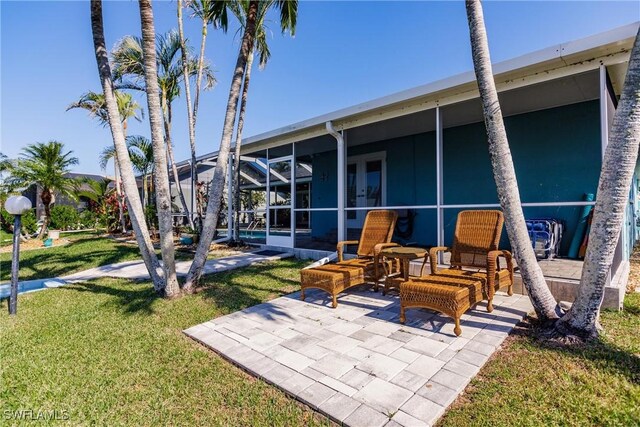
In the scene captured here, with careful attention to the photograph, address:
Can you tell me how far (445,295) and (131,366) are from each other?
306cm

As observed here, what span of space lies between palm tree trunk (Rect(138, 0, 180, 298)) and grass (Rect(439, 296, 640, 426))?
416cm

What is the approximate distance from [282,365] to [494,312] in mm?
2553

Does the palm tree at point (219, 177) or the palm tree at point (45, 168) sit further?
the palm tree at point (45, 168)

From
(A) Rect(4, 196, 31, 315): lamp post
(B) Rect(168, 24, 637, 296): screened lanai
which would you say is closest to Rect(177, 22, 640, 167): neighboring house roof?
(B) Rect(168, 24, 637, 296): screened lanai

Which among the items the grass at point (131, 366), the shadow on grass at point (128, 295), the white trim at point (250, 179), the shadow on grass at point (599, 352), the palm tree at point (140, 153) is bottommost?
the grass at point (131, 366)

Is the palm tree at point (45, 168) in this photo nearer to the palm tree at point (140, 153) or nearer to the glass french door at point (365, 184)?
the palm tree at point (140, 153)

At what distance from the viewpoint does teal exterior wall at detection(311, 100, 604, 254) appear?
20.7 ft

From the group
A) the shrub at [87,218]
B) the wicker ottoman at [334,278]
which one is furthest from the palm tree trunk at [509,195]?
the shrub at [87,218]

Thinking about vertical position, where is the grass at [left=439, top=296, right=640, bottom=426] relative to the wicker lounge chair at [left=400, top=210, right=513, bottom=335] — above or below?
below

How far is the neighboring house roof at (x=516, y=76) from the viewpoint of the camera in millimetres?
3795

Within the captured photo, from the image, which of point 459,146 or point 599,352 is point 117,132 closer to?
point 599,352

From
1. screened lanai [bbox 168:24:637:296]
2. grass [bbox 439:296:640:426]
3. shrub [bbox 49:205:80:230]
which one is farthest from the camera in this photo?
shrub [bbox 49:205:80:230]

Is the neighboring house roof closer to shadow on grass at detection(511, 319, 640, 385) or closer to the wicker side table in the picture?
the wicker side table

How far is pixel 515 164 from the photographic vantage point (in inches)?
278
